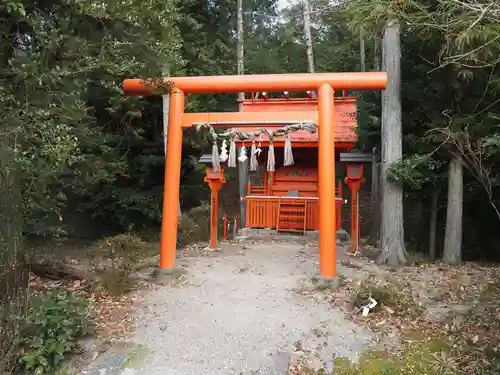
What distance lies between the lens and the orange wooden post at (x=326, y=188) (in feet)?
23.7

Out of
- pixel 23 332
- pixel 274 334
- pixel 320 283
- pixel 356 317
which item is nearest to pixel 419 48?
pixel 320 283

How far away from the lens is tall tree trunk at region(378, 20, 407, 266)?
920 cm

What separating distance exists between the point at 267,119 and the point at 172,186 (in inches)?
80.9

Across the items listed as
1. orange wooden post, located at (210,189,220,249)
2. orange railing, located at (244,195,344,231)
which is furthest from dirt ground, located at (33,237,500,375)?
orange railing, located at (244,195,344,231)

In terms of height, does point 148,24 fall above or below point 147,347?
above

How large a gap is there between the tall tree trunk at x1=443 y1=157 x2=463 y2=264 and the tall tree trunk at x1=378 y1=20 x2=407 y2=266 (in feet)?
3.31

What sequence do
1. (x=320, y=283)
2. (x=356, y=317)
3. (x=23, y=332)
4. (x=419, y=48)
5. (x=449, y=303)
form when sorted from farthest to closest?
(x=419, y=48)
(x=320, y=283)
(x=449, y=303)
(x=356, y=317)
(x=23, y=332)

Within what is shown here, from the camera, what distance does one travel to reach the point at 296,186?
553 inches

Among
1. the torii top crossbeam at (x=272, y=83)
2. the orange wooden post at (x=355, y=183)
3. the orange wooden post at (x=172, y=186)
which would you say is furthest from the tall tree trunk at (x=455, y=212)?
the orange wooden post at (x=172, y=186)

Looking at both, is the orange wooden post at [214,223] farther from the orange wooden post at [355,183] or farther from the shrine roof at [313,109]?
the orange wooden post at [355,183]

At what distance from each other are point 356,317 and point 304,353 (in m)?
1.24

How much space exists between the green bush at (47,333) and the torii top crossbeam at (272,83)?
403cm

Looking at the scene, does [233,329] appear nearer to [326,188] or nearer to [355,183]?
[326,188]

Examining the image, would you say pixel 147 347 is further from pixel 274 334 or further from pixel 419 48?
pixel 419 48
